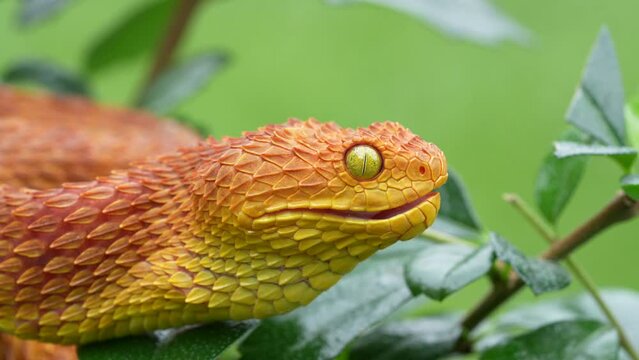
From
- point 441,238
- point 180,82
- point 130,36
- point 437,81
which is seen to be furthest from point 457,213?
point 437,81

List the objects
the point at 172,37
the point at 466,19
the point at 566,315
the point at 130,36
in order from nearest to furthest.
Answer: the point at 566,315, the point at 466,19, the point at 172,37, the point at 130,36

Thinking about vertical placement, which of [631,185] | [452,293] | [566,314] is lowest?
[566,314]

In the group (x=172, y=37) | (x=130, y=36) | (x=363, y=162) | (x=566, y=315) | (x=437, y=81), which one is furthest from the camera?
(x=437, y=81)

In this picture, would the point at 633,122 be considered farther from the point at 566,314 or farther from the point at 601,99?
the point at 566,314

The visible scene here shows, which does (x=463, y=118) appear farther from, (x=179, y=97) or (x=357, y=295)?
(x=357, y=295)

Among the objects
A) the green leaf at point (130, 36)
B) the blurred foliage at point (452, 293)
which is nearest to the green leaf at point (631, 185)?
the blurred foliage at point (452, 293)

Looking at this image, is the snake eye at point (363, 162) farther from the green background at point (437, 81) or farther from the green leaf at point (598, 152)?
the green background at point (437, 81)

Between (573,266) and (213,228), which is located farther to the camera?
(573,266)
